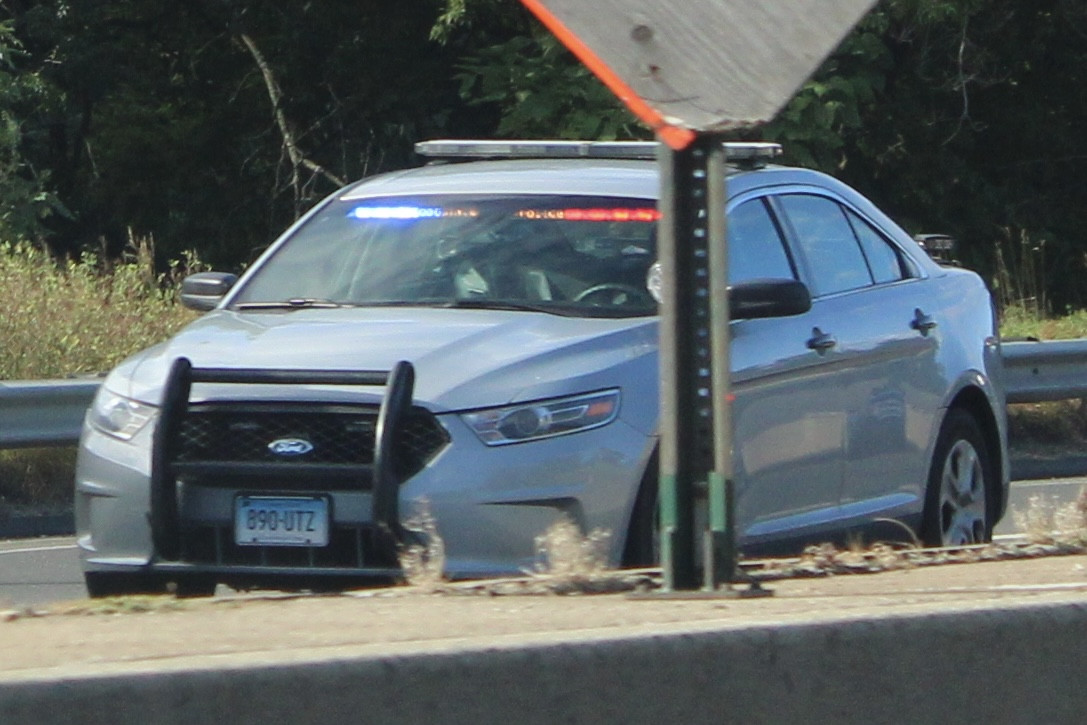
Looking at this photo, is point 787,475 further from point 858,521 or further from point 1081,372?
point 1081,372

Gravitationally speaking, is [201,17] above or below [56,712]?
above

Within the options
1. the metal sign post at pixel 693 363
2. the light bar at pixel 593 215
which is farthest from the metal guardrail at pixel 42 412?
the metal sign post at pixel 693 363

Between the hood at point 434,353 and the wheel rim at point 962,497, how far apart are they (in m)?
1.80

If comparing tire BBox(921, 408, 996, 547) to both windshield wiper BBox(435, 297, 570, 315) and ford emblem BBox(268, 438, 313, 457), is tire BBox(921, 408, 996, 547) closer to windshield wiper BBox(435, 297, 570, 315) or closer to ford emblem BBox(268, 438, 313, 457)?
windshield wiper BBox(435, 297, 570, 315)

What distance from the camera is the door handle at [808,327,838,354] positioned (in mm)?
6902

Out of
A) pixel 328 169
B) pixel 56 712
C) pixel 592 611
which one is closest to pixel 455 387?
pixel 592 611

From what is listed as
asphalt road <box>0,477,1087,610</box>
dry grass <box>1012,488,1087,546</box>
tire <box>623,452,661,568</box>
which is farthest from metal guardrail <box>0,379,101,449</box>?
dry grass <box>1012,488,1087,546</box>

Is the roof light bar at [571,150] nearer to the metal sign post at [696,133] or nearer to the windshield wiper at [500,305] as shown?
the windshield wiper at [500,305]

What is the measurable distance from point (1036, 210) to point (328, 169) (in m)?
8.66

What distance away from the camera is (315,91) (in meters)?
24.0

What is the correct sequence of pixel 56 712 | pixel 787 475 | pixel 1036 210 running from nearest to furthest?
pixel 56 712
pixel 787 475
pixel 1036 210

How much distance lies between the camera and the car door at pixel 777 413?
645 cm

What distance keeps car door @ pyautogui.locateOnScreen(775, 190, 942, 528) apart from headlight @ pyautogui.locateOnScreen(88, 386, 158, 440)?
7.83 feet

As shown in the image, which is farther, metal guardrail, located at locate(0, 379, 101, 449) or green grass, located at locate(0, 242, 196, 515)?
green grass, located at locate(0, 242, 196, 515)
